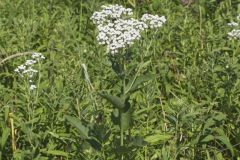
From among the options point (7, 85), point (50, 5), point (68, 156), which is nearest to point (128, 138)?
point (68, 156)

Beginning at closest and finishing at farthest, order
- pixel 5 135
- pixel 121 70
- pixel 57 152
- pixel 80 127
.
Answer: pixel 121 70, pixel 80 127, pixel 57 152, pixel 5 135

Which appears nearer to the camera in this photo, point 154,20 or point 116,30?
point 116,30

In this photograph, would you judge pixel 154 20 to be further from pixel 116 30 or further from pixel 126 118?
pixel 126 118

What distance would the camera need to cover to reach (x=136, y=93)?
4.15 m

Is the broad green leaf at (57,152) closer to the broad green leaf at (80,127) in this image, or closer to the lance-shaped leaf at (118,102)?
the broad green leaf at (80,127)

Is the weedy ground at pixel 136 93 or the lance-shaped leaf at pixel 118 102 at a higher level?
the lance-shaped leaf at pixel 118 102

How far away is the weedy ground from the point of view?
342 centimetres

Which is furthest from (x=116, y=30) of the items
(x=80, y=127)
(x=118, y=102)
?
(x=80, y=127)

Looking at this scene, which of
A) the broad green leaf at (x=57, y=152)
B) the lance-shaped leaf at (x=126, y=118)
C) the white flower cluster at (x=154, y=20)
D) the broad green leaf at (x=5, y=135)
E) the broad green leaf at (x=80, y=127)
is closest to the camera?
the lance-shaped leaf at (x=126, y=118)

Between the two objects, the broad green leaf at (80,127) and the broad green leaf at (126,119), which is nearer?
the broad green leaf at (126,119)

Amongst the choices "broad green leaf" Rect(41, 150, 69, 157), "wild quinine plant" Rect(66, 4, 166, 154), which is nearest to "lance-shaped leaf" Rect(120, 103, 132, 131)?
"wild quinine plant" Rect(66, 4, 166, 154)

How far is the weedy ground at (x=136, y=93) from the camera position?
342 centimetres

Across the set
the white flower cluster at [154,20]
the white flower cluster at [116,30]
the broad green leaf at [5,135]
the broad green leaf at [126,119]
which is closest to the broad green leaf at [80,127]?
the broad green leaf at [126,119]

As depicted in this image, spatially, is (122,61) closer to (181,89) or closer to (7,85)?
(181,89)
